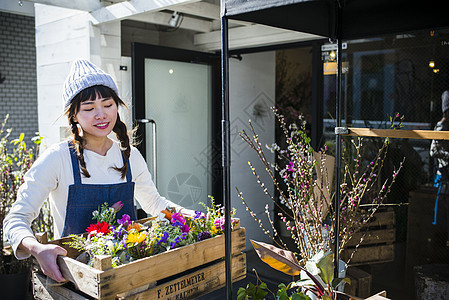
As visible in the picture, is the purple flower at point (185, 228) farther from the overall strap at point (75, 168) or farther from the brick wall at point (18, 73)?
the brick wall at point (18, 73)

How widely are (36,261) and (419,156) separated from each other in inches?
114

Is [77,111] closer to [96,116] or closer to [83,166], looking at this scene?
[96,116]

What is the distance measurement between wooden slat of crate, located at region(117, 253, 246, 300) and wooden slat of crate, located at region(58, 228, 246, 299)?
0.11ft

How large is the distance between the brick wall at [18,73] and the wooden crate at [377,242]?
611 centimetres

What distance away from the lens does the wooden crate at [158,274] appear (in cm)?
144

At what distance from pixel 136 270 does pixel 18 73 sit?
22.1ft

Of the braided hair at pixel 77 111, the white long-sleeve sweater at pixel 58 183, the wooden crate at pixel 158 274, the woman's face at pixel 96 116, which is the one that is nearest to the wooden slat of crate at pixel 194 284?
the wooden crate at pixel 158 274

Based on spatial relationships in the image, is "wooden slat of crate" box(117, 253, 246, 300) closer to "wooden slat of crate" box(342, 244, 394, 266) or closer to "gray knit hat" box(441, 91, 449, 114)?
"wooden slat of crate" box(342, 244, 394, 266)

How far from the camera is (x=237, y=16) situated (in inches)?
55.9

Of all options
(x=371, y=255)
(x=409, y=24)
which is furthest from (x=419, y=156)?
(x=409, y=24)

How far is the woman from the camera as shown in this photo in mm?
1975

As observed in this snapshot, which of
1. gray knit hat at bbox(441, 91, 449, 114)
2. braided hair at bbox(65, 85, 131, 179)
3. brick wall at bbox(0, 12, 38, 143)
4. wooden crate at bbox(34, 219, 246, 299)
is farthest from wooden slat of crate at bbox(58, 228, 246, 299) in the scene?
brick wall at bbox(0, 12, 38, 143)

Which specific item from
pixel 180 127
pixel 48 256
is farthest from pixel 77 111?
pixel 180 127

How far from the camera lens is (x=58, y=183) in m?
2.03
